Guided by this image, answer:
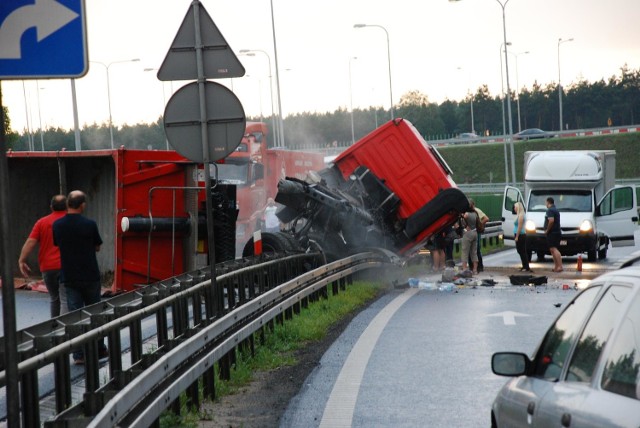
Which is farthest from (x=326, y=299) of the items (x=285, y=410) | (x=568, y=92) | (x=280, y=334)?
(x=568, y=92)

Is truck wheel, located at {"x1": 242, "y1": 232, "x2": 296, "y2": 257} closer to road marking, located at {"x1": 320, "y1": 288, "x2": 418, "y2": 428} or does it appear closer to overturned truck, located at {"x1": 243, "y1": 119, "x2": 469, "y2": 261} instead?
overturned truck, located at {"x1": 243, "y1": 119, "x2": 469, "y2": 261}

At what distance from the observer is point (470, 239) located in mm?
26875

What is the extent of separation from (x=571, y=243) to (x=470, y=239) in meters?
6.27

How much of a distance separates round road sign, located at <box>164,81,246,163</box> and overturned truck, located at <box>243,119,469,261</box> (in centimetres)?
1171

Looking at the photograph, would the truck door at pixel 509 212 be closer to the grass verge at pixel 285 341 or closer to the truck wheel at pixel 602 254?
the truck wheel at pixel 602 254

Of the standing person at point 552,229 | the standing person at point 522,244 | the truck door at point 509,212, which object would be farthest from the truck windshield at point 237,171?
the standing person at point 552,229

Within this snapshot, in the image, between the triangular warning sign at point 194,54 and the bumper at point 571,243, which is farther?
the bumper at point 571,243

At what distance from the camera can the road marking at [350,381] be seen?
9.41m

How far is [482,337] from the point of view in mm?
14664

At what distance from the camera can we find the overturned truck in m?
23.8

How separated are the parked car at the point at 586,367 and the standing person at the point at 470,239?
20872 millimetres

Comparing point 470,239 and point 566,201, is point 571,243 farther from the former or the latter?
point 470,239

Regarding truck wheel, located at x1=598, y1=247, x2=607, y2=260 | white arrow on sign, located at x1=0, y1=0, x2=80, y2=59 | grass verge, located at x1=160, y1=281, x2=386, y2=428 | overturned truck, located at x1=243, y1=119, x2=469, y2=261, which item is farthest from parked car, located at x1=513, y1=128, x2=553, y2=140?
white arrow on sign, located at x1=0, y1=0, x2=80, y2=59

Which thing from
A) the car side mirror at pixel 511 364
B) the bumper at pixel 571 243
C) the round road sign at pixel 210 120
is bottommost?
the bumper at pixel 571 243
